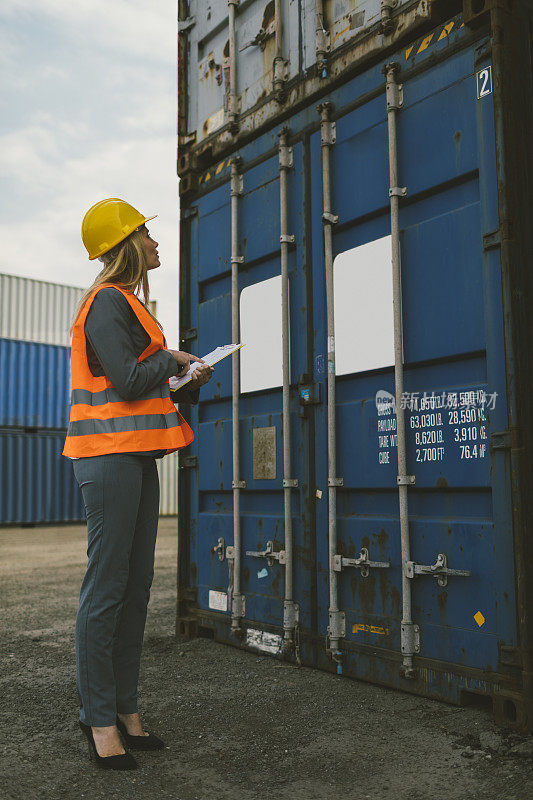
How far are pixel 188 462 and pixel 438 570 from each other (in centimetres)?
204

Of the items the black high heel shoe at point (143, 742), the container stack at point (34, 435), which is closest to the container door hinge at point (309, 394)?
the black high heel shoe at point (143, 742)

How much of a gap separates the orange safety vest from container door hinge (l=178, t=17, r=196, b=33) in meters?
3.02

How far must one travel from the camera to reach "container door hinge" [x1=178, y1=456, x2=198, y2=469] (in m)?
4.62

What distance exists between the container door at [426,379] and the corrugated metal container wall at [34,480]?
59.8ft

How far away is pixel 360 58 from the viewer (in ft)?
11.8

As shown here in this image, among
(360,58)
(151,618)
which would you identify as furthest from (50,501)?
(360,58)

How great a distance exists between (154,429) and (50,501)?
19452 millimetres

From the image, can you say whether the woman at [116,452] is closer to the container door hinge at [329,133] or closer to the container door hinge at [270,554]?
the container door hinge at [270,554]

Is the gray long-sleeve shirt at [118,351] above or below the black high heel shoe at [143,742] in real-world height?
above

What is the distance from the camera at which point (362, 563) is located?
11.2 ft

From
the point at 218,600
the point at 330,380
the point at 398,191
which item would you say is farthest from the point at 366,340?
the point at 218,600

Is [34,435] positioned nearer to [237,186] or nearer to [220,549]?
[220,549]

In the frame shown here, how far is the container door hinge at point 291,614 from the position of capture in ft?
12.5

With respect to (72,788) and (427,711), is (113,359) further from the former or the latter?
(427,711)
